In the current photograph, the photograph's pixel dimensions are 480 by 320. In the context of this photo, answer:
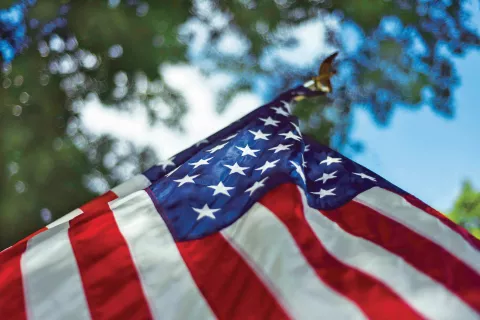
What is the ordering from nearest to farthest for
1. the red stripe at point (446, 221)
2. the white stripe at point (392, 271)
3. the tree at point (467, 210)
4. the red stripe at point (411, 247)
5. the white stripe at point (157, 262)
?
the white stripe at point (392, 271), the red stripe at point (411, 247), the white stripe at point (157, 262), the red stripe at point (446, 221), the tree at point (467, 210)

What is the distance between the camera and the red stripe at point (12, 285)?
2361 mm

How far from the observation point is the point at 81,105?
4961 mm

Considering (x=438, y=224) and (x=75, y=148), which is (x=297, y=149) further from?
(x=75, y=148)

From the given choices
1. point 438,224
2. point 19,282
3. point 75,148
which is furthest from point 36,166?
point 438,224

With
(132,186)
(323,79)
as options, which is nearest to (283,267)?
(132,186)

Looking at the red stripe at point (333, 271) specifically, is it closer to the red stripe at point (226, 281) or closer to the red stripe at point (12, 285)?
the red stripe at point (226, 281)

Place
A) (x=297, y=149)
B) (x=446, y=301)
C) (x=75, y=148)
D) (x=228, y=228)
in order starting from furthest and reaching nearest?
(x=75, y=148) → (x=297, y=149) → (x=228, y=228) → (x=446, y=301)

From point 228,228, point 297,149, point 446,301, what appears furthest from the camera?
point 297,149

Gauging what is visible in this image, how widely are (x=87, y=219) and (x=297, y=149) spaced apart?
1188mm

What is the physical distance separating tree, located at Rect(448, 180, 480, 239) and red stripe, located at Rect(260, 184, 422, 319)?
304 inches

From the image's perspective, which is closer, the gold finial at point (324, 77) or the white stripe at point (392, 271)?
the white stripe at point (392, 271)

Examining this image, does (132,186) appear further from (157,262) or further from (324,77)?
(324,77)

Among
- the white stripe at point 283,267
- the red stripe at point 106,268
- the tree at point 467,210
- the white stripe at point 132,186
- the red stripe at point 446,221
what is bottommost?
the tree at point 467,210

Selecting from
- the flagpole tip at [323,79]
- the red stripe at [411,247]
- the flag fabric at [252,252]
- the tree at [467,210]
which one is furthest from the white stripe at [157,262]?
the tree at [467,210]
